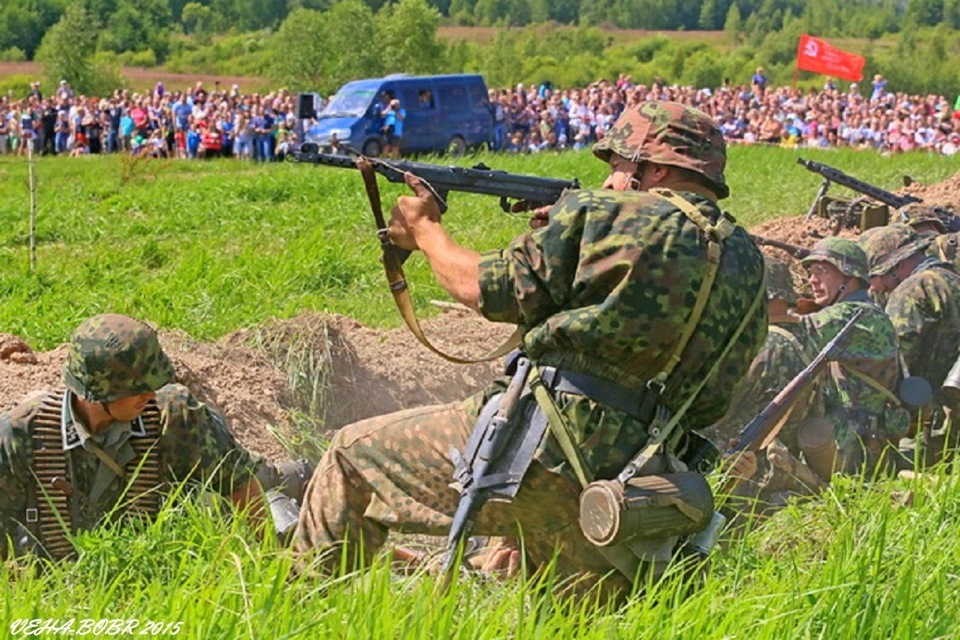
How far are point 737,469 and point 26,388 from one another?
3.70m

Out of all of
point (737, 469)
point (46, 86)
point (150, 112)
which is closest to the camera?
point (737, 469)

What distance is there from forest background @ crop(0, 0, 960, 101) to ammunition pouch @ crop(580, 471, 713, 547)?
42.1 m

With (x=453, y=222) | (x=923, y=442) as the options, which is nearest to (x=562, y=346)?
(x=923, y=442)

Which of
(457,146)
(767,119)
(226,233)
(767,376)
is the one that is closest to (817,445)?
(767,376)

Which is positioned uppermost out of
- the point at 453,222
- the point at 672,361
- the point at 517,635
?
the point at 672,361

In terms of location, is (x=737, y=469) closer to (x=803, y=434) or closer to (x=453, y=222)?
(x=803, y=434)

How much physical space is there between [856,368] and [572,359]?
4809 millimetres

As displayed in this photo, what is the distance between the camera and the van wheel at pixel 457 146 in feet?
97.1

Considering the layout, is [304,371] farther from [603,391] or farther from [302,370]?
[603,391]

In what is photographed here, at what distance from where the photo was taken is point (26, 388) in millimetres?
7836

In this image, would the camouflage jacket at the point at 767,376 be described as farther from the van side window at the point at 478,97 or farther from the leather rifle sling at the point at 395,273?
the van side window at the point at 478,97

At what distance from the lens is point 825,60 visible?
119ft

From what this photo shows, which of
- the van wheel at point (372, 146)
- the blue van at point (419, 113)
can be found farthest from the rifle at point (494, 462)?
the van wheel at point (372, 146)

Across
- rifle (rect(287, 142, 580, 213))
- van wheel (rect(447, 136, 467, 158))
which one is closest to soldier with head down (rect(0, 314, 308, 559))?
rifle (rect(287, 142, 580, 213))
